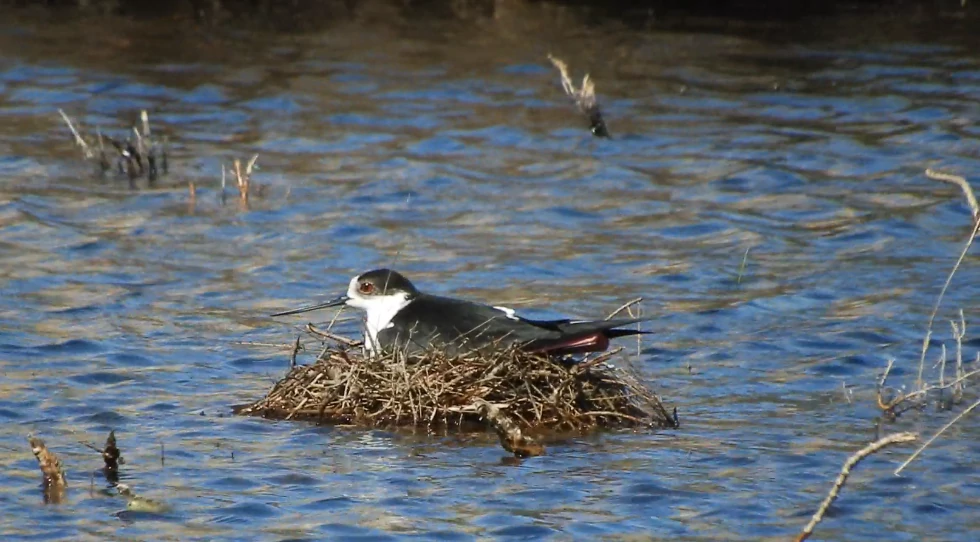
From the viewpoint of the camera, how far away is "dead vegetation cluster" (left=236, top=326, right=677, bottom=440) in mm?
8492

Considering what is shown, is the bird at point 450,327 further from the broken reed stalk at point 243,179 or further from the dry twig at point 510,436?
the broken reed stalk at point 243,179

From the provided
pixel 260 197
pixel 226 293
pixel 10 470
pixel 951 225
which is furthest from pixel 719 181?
pixel 10 470

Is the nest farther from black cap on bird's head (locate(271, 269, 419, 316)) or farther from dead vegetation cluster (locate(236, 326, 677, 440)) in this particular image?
black cap on bird's head (locate(271, 269, 419, 316))

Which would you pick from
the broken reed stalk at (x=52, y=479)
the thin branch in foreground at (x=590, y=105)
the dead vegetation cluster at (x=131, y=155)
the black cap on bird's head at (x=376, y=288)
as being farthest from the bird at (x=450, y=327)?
the thin branch in foreground at (x=590, y=105)

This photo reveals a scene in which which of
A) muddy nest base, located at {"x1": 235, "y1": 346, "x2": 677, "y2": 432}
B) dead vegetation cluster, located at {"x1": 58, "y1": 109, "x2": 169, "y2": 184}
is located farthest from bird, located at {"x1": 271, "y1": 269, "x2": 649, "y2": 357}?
dead vegetation cluster, located at {"x1": 58, "y1": 109, "x2": 169, "y2": 184}

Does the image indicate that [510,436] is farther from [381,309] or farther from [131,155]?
[131,155]

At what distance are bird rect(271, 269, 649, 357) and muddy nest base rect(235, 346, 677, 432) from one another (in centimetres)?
10

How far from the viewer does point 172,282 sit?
12.0 m

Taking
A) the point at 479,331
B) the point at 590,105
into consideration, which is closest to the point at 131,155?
the point at 590,105

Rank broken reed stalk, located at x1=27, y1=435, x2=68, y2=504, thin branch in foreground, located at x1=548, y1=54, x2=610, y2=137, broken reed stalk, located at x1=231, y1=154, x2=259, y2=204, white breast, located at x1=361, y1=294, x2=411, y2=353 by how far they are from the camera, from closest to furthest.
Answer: broken reed stalk, located at x1=27, y1=435, x2=68, y2=504 < white breast, located at x1=361, y1=294, x2=411, y2=353 < broken reed stalk, located at x1=231, y1=154, x2=259, y2=204 < thin branch in foreground, located at x1=548, y1=54, x2=610, y2=137

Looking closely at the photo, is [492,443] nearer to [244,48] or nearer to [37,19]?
[244,48]

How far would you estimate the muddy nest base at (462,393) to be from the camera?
849cm

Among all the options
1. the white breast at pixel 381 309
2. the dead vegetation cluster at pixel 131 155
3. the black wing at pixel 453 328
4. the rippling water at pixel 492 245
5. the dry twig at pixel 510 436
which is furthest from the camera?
the dead vegetation cluster at pixel 131 155

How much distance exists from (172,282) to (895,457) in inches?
217
